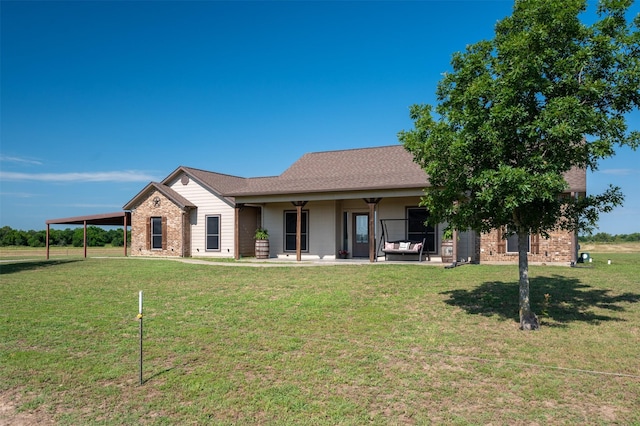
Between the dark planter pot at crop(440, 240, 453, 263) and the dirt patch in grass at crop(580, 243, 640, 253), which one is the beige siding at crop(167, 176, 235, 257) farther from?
the dirt patch in grass at crop(580, 243, 640, 253)

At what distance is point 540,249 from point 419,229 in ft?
14.0

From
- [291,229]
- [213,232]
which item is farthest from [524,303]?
[213,232]

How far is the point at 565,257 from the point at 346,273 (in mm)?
7834

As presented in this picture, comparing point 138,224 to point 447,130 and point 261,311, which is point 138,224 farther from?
point 447,130

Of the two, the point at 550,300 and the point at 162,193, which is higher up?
the point at 162,193

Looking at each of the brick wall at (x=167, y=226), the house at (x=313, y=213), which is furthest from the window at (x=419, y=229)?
the brick wall at (x=167, y=226)

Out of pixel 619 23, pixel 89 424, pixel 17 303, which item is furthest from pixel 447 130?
pixel 17 303

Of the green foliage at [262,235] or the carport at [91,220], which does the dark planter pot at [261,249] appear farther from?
the carport at [91,220]

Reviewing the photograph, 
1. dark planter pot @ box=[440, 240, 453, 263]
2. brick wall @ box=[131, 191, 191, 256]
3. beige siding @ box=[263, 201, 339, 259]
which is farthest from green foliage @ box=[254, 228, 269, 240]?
dark planter pot @ box=[440, 240, 453, 263]

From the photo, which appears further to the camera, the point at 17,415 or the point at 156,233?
the point at 156,233

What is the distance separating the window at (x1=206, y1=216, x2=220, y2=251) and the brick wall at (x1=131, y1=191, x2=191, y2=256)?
41.6 inches

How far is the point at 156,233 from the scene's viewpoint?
23781mm

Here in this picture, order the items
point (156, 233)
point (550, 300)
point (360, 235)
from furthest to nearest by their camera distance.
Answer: point (156, 233), point (360, 235), point (550, 300)

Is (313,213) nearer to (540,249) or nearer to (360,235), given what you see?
(360,235)
